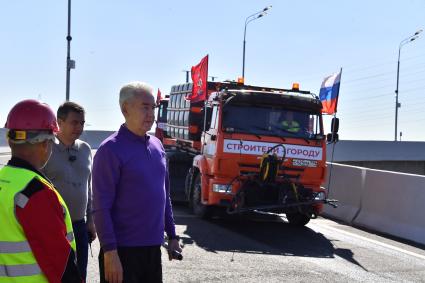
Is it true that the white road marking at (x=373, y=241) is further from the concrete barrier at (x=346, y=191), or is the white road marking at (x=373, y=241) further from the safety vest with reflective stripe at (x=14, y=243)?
the safety vest with reflective stripe at (x=14, y=243)

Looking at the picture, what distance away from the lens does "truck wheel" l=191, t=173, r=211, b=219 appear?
11984 millimetres

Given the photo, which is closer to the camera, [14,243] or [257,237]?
[14,243]

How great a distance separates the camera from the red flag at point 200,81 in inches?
541

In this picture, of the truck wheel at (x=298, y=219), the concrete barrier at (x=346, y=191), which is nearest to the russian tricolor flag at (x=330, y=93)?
the concrete barrier at (x=346, y=191)

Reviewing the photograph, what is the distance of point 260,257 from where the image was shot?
8586mm

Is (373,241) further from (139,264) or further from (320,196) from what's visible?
(139,264)

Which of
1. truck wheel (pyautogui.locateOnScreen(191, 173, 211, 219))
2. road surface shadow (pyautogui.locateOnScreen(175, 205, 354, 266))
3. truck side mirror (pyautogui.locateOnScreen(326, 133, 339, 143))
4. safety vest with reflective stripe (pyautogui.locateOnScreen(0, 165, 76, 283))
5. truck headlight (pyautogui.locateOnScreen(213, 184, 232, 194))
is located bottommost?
road surface shadow (pyautogui.locateOnScreen(175, 205, 354, 266))

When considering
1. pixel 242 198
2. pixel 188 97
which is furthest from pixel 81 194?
pixel 188 97

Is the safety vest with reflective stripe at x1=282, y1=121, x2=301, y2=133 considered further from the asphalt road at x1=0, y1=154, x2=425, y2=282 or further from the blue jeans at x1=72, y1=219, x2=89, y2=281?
the blue jeans at x1=72, y1=219, x2=89, y2=281

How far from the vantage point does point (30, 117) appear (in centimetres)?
265

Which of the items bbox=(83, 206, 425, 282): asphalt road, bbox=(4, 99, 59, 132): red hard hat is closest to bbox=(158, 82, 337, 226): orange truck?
bbox=(83, 206, 425, 282): asphalt road

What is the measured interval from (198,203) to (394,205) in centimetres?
380

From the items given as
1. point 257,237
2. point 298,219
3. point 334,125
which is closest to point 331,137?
point 334,125

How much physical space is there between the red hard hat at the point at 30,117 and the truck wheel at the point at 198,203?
9.28 metres
